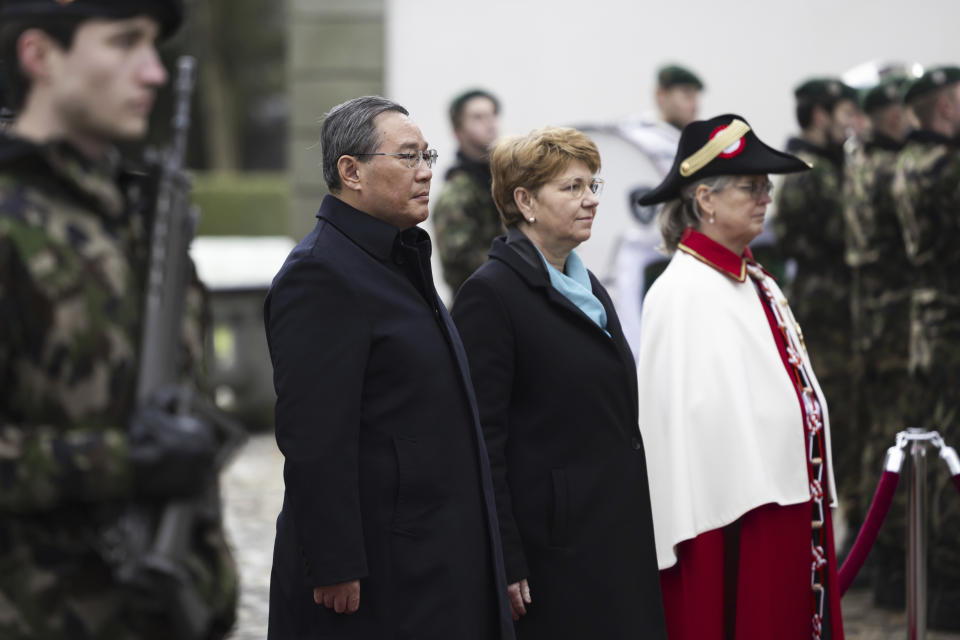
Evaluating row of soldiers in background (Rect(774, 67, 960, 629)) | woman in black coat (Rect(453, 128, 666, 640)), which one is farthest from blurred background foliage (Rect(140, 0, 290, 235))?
woman in black coat (Rect(453, 128, 666, 640))

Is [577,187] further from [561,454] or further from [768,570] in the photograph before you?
[768,570]

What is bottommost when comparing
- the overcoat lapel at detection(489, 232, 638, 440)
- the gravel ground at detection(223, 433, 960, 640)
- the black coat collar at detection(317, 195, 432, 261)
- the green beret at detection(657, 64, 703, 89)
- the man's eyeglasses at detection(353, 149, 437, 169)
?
the gravel ground at detection(223, 433, 960, 640)

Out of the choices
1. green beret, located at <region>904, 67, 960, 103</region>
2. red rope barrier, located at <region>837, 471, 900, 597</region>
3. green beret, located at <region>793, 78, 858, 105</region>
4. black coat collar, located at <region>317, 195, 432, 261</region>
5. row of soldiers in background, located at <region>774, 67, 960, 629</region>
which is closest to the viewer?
black coat collar, located at <region>317, 195, 432, 261</region>

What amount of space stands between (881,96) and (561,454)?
3.70 meters

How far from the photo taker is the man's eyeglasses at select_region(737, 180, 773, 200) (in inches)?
166

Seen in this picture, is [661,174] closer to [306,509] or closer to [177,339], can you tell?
[306,509]

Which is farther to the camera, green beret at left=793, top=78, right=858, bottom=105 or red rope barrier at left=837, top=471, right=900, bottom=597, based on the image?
green beret at left=793, top=78, right=858, bottom=105

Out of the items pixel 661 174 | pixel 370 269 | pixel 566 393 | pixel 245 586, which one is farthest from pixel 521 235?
pixel 245 586

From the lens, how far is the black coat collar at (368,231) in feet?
10.8

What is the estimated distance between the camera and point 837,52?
414 inches

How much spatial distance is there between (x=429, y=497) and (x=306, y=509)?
280mm

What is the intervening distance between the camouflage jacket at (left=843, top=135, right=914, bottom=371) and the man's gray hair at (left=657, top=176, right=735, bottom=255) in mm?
2243

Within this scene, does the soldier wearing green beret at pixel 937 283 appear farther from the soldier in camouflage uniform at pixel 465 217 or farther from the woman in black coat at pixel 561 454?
the woman in black coat at pixel 561 454

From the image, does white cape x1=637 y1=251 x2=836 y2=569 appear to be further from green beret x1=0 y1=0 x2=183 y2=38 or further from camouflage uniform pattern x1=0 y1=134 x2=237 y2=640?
green beret x1=0 y1=0 x2=183 y2=38
